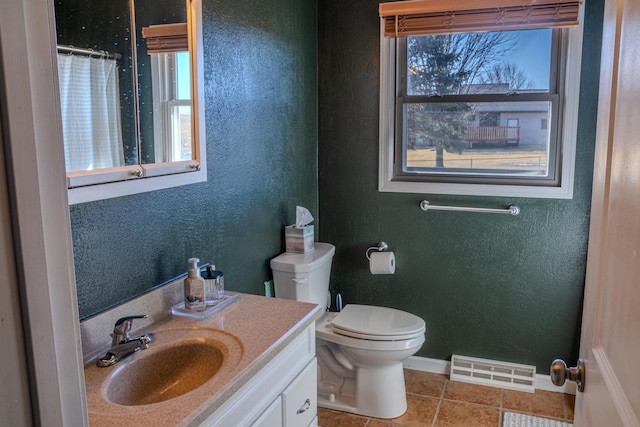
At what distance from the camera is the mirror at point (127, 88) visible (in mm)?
1388

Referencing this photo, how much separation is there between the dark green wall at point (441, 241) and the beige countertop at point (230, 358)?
1.29 m

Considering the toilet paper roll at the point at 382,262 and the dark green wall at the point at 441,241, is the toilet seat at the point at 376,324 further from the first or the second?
the dark green wall at the point at 441,241

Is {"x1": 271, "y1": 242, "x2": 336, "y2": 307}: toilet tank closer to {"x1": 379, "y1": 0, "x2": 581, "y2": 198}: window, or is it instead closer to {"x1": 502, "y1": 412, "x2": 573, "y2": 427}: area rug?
{"x1": 379, "y1": 0, "x2": 581, "y2": 198}: window

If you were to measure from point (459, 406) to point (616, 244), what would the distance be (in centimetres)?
205

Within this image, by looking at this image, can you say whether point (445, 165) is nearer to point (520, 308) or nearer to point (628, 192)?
point (520, 308)

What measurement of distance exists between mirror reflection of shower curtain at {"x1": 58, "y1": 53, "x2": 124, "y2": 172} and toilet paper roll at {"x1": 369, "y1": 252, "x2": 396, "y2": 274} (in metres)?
1.65

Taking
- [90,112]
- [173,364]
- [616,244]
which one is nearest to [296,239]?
[173,364]

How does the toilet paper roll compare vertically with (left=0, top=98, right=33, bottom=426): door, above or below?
below

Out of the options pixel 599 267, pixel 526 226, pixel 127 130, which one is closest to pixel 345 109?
pixel 526 226

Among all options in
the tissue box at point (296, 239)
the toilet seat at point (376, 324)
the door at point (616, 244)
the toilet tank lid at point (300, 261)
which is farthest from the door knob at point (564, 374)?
the tissue box at point (296, 239)

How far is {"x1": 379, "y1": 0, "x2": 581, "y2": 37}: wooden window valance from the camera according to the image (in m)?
2.55

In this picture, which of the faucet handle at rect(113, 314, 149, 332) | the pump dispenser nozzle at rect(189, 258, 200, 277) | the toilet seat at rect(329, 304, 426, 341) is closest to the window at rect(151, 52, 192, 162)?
the pump dispenser nozzle at rect(189, 258, 200, 277)

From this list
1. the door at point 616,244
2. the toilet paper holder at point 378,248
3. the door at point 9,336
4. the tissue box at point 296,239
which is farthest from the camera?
the toilet paper holder at point 378,248

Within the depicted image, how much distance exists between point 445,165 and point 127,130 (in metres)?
1.86
